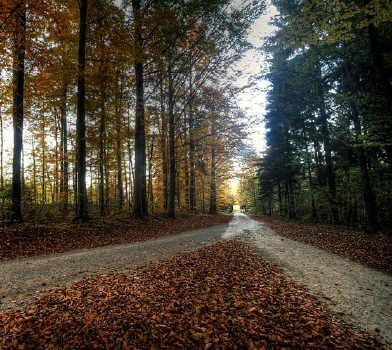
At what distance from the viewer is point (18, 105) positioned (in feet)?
30.1

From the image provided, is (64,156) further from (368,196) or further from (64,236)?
(368,196)

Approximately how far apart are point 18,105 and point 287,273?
13015 mm

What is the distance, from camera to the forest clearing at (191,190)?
9.14ft

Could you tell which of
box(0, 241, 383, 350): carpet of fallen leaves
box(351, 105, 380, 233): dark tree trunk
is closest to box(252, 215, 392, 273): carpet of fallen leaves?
box(351, 105, 380, 233): dark tree trunk

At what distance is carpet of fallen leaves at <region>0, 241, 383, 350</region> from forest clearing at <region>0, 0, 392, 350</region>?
0.08 feet

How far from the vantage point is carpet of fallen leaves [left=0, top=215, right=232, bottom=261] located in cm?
648

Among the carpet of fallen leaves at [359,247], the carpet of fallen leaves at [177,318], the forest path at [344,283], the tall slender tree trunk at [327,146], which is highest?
the tall slender tree trunk at [327,146]

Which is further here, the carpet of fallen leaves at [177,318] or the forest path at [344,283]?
the forest path at [344,283]

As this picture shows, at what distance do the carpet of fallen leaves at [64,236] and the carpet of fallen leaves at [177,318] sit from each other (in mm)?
3899

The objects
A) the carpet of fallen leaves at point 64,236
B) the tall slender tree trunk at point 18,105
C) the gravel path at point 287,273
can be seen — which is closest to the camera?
the gravel path at point 287,273

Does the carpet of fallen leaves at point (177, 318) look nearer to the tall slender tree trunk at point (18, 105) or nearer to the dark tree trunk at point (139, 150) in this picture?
the tall slender tree trunk at point (18, 105)

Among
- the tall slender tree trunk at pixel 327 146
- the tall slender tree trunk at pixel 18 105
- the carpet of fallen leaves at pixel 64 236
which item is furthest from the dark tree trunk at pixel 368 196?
the tall slender tree trunk at pixel 18 105

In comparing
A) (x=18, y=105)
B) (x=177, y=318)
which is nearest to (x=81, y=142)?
(x=18, y=105)

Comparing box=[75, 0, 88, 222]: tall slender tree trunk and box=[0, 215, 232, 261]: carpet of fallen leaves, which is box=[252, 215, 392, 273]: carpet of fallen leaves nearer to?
box=[0, 215, 232, 261]: carpet of fallen leaves
